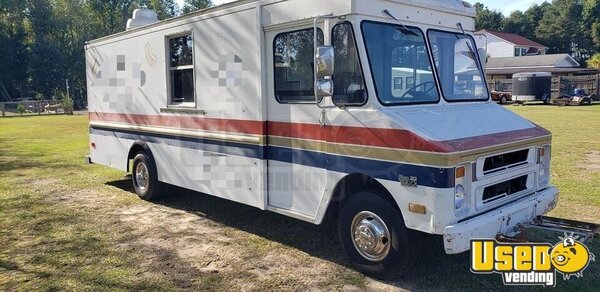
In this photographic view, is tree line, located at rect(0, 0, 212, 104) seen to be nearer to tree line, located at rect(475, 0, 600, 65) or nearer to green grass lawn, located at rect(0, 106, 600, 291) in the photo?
green grass lawn, located at rect(0, 106, 600, 291)

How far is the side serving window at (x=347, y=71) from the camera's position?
4566mm

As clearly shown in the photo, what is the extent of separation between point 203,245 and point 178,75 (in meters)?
2.60

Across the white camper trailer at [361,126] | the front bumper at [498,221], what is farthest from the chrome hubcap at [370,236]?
the front bumper at [498,221]

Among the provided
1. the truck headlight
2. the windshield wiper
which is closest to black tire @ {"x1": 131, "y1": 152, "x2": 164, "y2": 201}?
the windshield wiper

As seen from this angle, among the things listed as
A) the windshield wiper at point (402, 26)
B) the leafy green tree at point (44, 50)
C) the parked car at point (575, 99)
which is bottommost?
the parked car at point (575, 99)

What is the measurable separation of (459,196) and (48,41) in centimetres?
5627

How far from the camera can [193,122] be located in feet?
21.6

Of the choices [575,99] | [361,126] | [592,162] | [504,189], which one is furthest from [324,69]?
[575,99]

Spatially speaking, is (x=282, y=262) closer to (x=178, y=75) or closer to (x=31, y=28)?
(x=178, y=75)

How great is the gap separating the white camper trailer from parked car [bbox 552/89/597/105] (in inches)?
1254

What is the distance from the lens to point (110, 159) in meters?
8.79

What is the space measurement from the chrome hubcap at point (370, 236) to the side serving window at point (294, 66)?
134 centimetres

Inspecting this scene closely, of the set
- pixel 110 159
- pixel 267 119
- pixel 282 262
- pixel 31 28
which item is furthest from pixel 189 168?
pixel 31 28

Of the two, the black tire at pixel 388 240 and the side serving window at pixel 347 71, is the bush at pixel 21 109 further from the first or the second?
the black tire at pixel 388 240
